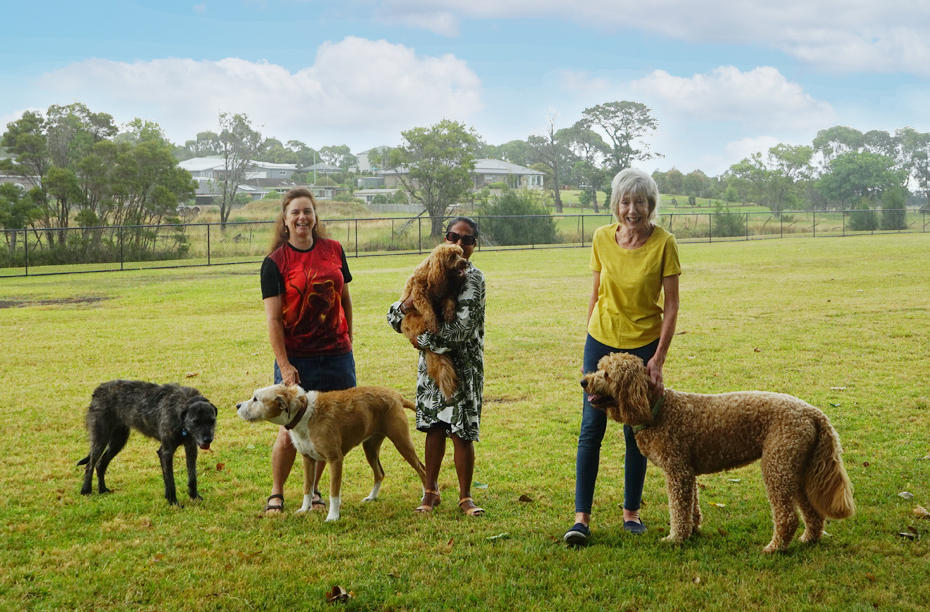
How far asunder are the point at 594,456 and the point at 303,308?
2.09 m

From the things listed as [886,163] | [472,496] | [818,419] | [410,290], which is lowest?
[472,496]

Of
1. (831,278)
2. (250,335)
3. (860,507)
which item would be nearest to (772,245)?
(831,278)

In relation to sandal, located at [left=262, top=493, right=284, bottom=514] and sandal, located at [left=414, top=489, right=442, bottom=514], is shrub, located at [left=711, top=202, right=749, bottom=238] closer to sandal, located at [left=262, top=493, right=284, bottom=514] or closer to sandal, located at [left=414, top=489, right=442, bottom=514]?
sandal, located at [left=414, top=489, right=442, bottom=514]

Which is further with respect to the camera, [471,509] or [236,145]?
[236,145]

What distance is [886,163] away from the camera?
86.6 meters

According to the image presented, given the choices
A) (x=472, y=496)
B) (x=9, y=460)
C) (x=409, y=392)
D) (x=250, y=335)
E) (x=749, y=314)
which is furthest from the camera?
(x=749, y=314)

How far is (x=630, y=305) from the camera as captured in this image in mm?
4559

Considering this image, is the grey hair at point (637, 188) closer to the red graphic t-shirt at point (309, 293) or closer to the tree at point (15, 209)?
the red graphic t-shirt at point (309, 293)

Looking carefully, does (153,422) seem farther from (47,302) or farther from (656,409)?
(47,302)

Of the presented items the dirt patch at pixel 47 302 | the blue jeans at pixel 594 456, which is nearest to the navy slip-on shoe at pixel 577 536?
the blue jeans at pixel 594 456

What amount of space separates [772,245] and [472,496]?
36.1 metres

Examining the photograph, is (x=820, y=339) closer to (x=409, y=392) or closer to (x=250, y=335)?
(x=409, y=392)

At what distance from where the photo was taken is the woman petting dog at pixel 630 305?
444 centimetres

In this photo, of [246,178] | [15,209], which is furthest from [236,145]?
[15,209]
